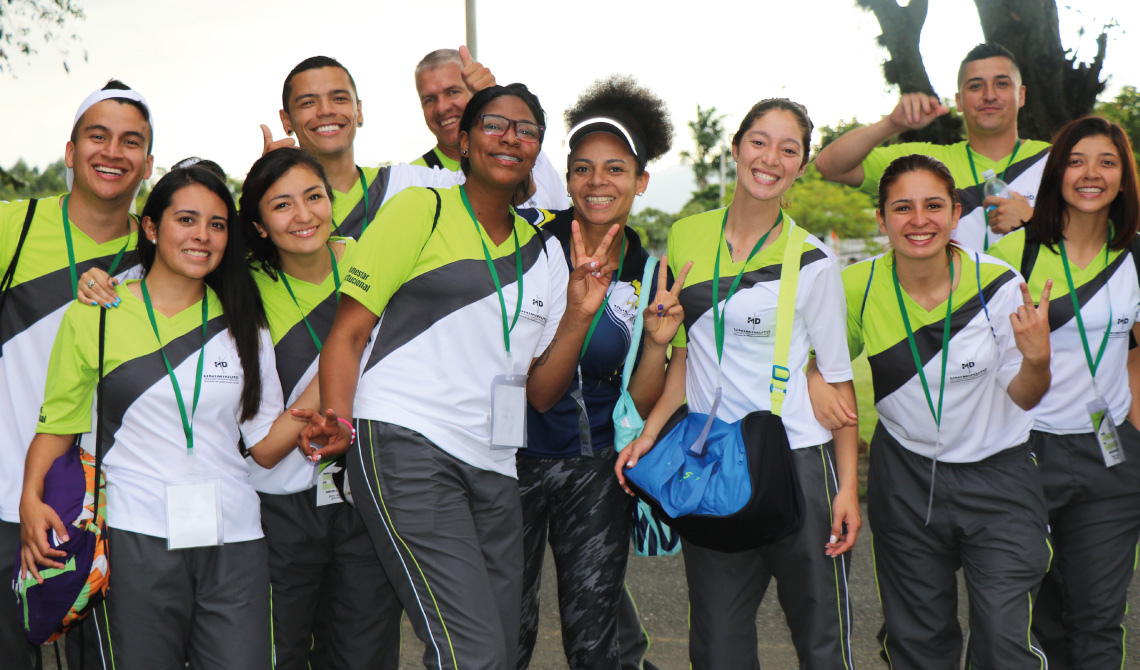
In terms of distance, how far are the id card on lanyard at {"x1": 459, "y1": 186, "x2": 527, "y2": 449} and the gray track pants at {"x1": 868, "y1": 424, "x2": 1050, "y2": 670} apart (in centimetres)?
162

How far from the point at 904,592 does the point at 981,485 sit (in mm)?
545

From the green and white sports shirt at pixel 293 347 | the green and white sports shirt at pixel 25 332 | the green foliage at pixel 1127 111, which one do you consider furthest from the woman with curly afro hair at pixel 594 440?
the green foliage at pixel 1127 111

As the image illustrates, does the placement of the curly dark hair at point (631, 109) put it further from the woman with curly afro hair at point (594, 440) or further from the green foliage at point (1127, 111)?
the green foliage at point (1127, 111)

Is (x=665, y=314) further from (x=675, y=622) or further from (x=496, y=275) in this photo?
(x=675, y=622)

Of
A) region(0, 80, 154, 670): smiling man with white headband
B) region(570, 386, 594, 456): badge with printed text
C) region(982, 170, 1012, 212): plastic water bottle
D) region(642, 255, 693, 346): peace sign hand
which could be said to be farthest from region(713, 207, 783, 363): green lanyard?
region(0, 80, 154, 670): smiling man with white headband

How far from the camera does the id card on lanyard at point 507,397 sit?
318 cm

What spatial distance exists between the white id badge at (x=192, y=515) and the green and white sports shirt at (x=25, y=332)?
35.2 inches

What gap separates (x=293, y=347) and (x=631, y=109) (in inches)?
72.2

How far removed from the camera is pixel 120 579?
10.1ft

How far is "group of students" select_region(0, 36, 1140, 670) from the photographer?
3.12 metres

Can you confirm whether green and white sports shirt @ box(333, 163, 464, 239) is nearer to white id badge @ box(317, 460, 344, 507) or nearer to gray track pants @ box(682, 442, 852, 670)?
white id badge @ box(317, 460, 344, 507)

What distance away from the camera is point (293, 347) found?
359 cm

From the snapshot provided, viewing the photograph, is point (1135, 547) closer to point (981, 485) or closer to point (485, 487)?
point (981, 485)

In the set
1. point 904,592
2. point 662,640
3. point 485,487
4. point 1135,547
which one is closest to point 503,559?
point 485,487
